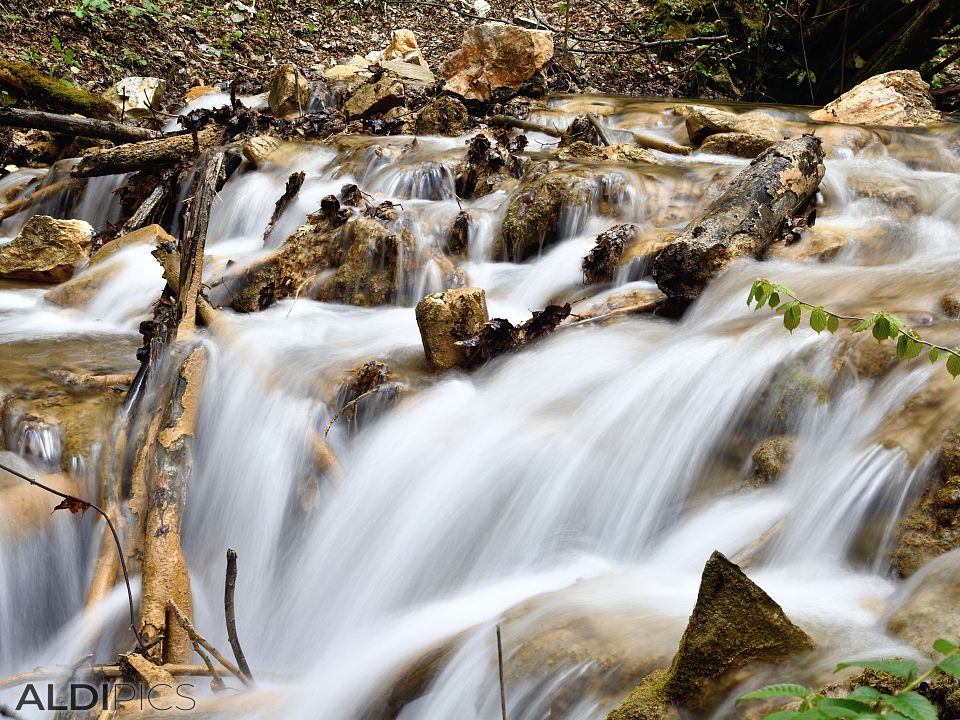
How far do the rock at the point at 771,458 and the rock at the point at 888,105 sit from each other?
6.41m

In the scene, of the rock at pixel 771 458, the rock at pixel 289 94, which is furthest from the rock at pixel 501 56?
the rock at pixel 771 458

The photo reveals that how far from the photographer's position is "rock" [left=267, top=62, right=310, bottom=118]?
968 centimetres

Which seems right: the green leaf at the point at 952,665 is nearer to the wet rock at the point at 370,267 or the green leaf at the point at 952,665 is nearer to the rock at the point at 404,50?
the wet rock at the point at 370,267

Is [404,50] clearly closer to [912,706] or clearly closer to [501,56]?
[501,56]

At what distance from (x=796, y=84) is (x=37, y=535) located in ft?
35.4

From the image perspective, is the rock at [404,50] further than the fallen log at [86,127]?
Yes

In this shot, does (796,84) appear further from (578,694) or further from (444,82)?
(578,694)

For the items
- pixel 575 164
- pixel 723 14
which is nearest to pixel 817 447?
pixel 575 164

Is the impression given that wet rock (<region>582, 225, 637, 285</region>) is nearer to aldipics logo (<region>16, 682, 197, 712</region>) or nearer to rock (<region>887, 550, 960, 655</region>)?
rock (<region>887, 550, 960, 655</region>)

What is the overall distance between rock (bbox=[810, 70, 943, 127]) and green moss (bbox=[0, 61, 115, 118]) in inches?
315

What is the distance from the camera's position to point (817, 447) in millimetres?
3002

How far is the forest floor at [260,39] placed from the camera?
1197cm

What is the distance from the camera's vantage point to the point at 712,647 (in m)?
1.79

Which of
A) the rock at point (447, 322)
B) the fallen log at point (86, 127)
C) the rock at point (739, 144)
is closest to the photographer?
the rock at point (447, 322)
